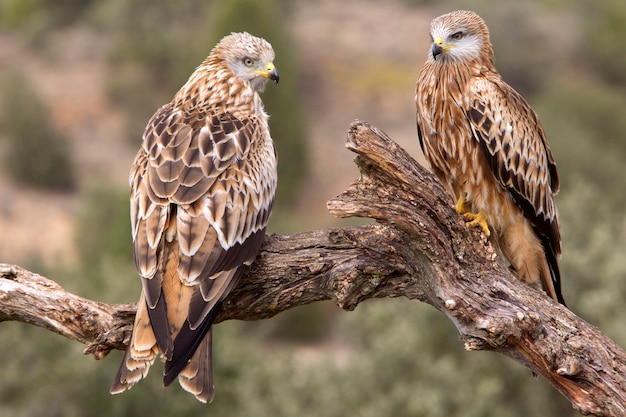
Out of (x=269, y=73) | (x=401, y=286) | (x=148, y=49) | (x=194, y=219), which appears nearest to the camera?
(x=194, y=219)

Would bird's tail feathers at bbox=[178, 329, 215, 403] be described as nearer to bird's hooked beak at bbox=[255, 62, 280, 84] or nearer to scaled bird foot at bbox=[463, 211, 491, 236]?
scaled bird foot at bbox=[463, 211, 491, 236]

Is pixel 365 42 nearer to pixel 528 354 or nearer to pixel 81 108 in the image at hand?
pixel 81 108

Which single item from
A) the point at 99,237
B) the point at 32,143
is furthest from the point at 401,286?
the point at 32,143

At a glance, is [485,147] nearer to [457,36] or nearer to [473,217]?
[473,217]

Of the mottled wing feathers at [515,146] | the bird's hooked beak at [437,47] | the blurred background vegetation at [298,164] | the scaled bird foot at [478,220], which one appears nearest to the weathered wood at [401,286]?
the scaled bird foot at [478,220]

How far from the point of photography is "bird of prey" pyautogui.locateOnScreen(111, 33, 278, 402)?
19.5 ft

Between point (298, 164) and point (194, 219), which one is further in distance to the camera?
point (298, 164)

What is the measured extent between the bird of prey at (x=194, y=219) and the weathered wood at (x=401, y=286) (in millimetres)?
333

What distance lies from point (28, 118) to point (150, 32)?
11654 mm

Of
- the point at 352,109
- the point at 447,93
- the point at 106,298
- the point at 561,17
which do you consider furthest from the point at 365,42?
the point at 447,93

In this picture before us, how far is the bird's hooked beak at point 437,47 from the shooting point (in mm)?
7254

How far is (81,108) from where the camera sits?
40188 mm

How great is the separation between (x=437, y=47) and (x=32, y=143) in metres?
30.9

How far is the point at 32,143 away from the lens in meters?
36.2
